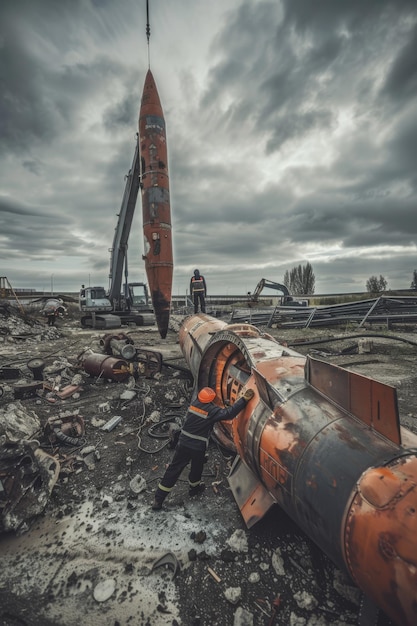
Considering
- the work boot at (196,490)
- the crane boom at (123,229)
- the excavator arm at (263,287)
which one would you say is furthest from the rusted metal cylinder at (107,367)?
the excavator arm at (263,287)

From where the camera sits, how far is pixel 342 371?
2135mm

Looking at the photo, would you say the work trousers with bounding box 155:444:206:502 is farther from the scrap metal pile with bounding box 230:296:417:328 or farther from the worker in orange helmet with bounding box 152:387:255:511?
the scrap metal pile with bounding box 230:296:417:328


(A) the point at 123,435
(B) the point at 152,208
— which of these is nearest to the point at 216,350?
(A) the point at 123,435

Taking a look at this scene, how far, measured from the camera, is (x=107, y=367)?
684cm

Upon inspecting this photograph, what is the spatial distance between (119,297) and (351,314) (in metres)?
12.4

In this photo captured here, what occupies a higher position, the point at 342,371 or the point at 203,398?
the point at 342,371

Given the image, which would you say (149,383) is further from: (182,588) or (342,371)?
(342,371)

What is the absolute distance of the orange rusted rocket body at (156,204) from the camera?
7.00 m

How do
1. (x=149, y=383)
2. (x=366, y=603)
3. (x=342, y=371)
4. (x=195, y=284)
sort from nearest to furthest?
(x=366, y=603)
(x=342, y=371)
(x=149, y=383)
(x=195, y=284)

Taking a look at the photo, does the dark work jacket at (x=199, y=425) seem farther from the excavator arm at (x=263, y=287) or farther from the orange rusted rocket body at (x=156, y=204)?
the excavator arm at (x=263, y=287)

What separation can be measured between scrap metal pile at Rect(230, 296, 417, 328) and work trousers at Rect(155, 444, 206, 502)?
35.6 ft

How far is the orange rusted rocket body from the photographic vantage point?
700 centimetres

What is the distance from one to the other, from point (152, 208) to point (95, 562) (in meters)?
6.55

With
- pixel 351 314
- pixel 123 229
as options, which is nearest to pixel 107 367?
pixel 123 229
